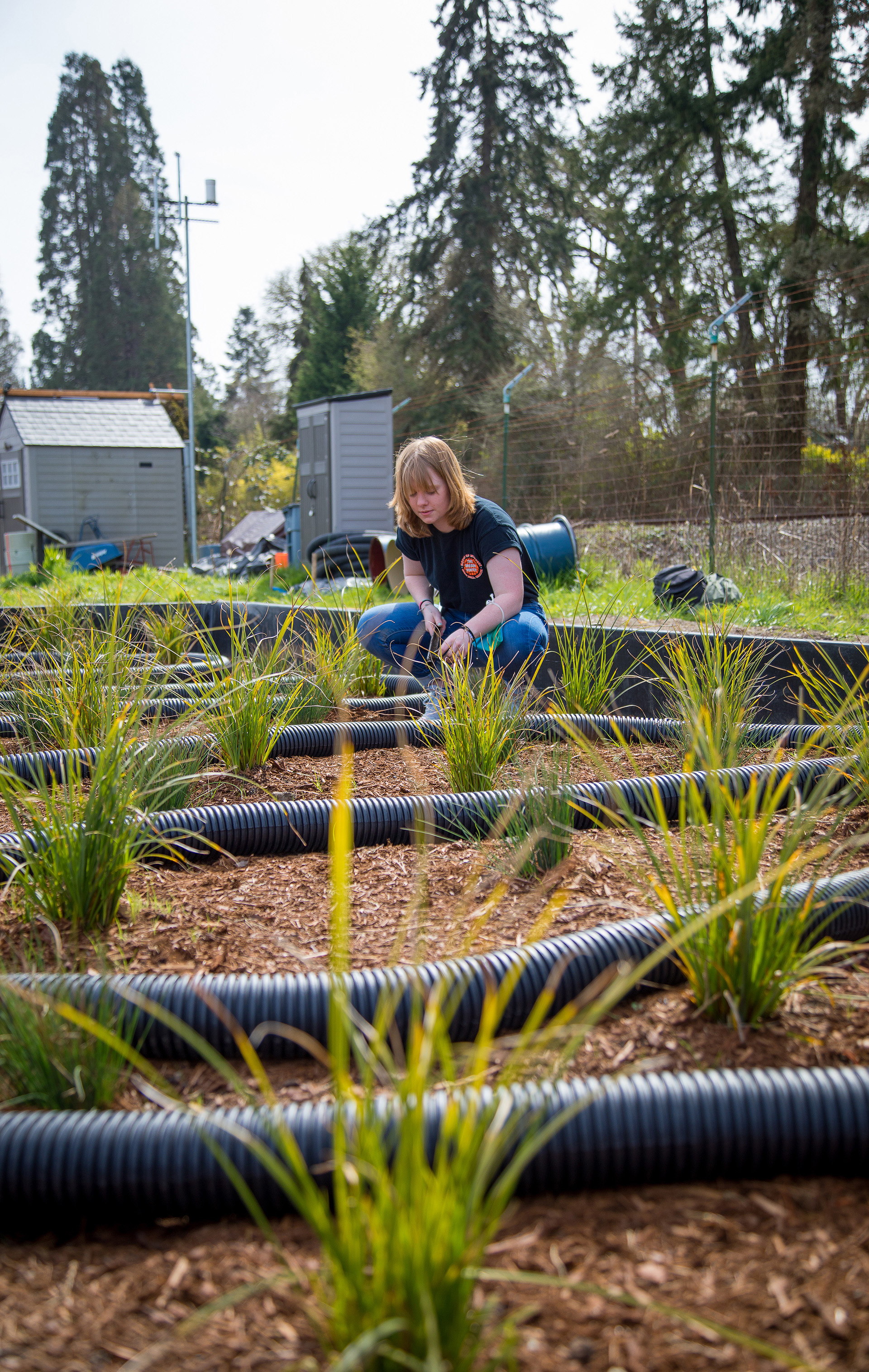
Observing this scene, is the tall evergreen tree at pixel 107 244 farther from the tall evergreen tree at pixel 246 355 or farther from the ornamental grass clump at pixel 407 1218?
the ornamental grass clump at pixel 407 1218

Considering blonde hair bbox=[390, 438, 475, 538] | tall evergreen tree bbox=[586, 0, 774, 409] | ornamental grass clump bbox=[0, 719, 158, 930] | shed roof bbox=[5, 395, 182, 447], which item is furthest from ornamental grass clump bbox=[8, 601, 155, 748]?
shed roof bbox=[5, 395, 182, 447]

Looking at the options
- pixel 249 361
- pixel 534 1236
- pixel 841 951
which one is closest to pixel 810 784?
pixel 841 951

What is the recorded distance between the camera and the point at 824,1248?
1026 millimetres

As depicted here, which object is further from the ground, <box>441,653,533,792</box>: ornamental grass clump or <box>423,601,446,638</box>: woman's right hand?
<box>423,601,446,638</box>: woman's right hand

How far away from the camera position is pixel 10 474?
20969 mm

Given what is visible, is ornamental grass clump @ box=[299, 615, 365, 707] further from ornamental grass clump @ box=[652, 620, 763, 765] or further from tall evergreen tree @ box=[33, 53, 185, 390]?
tall evergreen tree @ box=[33, 53, 185, 390]

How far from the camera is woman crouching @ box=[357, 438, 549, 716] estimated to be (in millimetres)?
3371

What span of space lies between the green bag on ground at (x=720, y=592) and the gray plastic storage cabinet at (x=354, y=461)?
6.83 metres

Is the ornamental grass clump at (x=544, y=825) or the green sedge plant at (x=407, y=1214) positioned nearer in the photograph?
the green sedge plant at (x=407, y=1214)

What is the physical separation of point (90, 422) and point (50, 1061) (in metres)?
21.9

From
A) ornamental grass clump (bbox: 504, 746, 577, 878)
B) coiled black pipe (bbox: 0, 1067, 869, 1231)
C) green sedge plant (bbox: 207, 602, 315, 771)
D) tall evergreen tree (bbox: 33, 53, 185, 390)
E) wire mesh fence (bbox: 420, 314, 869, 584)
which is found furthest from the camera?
tall evergreen tree (bbox: 33, 53, 185, 390)

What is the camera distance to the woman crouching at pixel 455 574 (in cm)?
337

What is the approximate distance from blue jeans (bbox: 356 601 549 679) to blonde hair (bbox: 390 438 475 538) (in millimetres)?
439

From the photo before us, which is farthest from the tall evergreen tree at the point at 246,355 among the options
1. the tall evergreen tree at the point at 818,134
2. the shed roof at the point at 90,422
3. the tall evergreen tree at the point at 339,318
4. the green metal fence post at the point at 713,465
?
the green metal fence post at the point at 713,465
